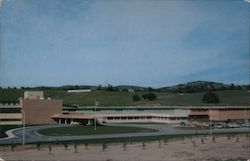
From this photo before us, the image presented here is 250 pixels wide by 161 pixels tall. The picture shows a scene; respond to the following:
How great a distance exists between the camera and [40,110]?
15.2 meters

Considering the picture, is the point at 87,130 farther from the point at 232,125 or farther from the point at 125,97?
the point at 232,125

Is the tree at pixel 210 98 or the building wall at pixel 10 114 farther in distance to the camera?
the tree at pixel 210 98

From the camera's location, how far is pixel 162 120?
895 inches

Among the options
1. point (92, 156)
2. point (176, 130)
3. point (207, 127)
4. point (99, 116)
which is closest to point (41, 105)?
point (92, 156)

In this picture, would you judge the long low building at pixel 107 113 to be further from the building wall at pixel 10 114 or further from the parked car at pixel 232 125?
the parked car at pixel 232 125

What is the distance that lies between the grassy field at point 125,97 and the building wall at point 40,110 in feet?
2.21

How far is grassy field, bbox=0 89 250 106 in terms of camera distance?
1246cm

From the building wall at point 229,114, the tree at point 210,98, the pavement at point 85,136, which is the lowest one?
the pavement at point 85,136

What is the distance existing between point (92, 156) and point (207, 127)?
11.7 meters

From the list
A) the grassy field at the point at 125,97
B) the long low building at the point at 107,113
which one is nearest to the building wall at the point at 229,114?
the long low building at the point at 107,113

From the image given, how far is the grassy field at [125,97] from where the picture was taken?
12459 mm

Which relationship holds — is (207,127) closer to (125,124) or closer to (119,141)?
(125,124)

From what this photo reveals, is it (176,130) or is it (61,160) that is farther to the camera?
(176,130)

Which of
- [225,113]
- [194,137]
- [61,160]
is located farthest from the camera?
[225,113]
